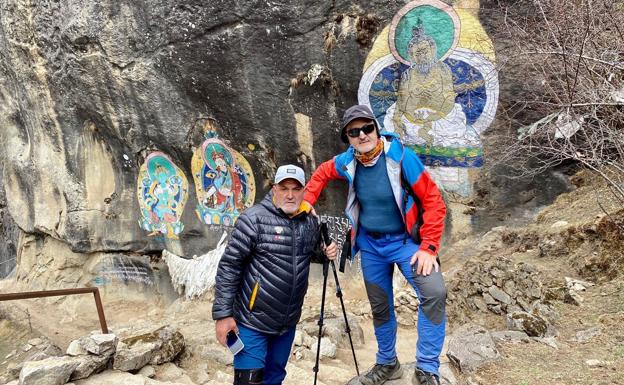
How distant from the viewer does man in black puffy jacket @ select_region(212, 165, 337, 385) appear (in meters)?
2.97

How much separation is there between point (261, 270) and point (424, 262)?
1.09m

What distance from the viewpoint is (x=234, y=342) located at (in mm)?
3010

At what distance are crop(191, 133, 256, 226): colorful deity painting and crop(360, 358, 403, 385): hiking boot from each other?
6.21 meters

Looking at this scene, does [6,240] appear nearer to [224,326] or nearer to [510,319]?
[224,326]

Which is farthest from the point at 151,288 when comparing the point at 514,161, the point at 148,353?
the point at 514,161

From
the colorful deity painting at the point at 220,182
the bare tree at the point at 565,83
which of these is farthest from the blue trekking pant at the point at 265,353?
the colorful deity painting at the point at 220,182

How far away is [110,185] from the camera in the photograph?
34.9ft

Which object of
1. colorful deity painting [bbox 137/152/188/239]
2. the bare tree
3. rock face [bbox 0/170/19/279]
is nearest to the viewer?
the bare tree

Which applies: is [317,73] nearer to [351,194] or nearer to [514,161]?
[514,161]

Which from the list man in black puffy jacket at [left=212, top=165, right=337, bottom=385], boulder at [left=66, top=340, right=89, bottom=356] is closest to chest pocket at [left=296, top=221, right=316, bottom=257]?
man in black puffy jacket at [left=212, top=165, right=337, bottom=385]

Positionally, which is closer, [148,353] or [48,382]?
[48,382]

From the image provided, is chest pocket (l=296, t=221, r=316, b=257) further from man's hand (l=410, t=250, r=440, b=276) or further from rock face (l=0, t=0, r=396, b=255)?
rock face (l=0, t=0, r=396, b=255)

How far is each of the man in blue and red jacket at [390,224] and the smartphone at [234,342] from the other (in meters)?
1.01

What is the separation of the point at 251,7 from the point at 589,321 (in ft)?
22.6
